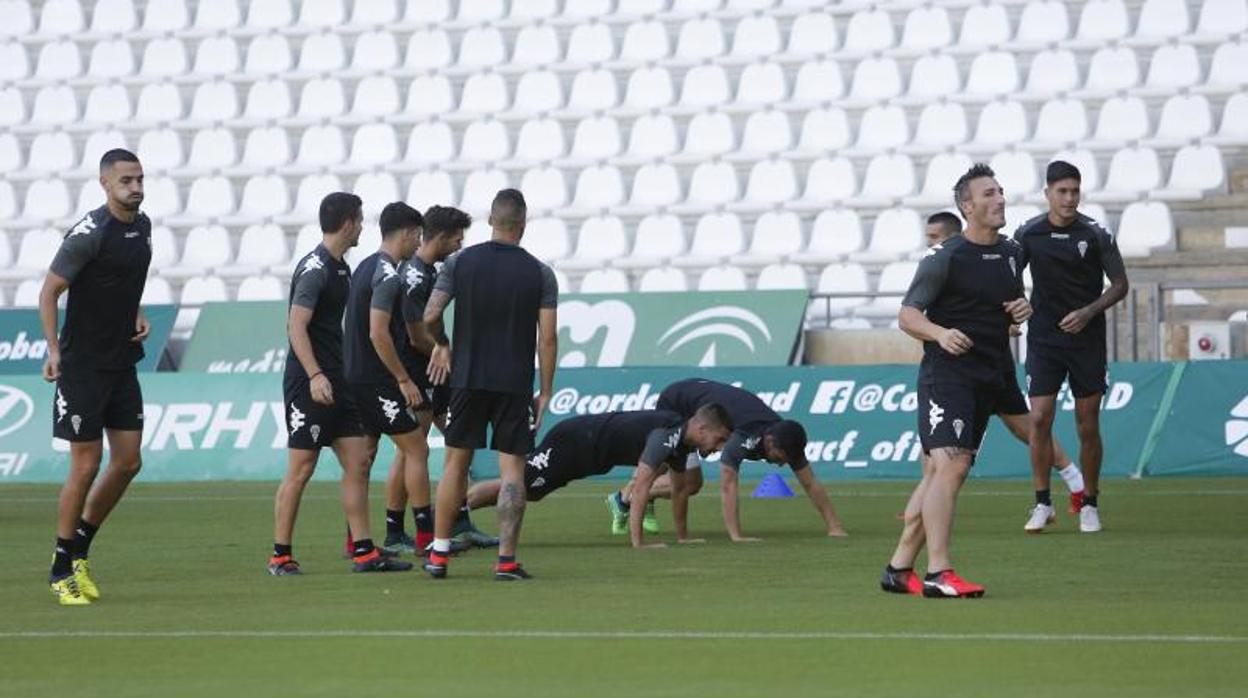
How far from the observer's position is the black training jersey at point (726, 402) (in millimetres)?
14289

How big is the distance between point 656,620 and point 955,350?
190cm

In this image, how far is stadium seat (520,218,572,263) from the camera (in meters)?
27.9

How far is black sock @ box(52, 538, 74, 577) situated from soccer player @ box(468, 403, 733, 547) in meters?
4.01

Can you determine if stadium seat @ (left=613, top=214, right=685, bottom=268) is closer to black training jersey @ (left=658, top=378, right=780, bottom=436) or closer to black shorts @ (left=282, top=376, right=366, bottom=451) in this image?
black training jersey @ (left=658, top=378, right=780, bottom=436)

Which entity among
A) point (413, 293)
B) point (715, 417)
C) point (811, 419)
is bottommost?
point (811, 419)

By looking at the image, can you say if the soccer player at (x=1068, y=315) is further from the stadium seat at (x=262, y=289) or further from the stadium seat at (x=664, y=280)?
the stadium seat at (x=262, y=289)

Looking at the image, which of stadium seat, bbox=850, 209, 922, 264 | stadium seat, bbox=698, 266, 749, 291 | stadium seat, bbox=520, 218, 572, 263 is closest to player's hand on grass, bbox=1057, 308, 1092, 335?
stadium seat, bbox=850, 209, 922, 264

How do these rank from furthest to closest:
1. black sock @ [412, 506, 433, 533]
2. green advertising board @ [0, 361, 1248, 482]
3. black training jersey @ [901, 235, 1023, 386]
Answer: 1. green advertising board @ [0, 361, 1248, 482]
2. black sock @ [412, 506, 433, 533]
3. black training jersey @ [901, 235, 1023, 386]

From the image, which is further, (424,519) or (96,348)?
(424,519)

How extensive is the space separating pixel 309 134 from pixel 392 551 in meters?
18.0

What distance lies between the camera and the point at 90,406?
10.7m

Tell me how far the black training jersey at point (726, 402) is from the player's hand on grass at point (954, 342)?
163 inches

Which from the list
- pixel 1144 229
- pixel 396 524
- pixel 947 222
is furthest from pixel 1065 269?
pixel 1144 229

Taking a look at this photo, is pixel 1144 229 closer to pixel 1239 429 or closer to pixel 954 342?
pixel 1239 429
